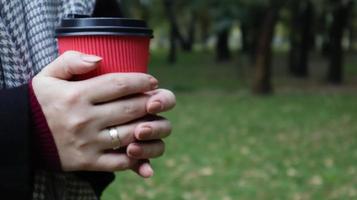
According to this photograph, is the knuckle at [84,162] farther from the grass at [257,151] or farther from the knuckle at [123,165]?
the grass at [257,151]

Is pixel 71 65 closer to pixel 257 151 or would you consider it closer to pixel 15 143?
pixel 15 143

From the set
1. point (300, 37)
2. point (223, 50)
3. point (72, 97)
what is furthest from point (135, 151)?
point (223, 50)

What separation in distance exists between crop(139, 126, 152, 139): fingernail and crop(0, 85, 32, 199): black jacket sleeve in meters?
0.16

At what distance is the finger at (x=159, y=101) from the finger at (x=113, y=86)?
0.02m

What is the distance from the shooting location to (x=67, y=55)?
35.3 inches

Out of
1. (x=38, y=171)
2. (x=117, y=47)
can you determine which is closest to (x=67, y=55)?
(x=117, y=47)

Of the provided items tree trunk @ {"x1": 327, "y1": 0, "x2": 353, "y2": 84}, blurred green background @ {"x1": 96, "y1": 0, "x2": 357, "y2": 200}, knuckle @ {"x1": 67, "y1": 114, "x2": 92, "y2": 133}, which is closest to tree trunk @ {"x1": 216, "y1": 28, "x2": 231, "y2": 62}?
blurred green background @ {"x1": 96, "y1": 0, "x2": 357, "y2": 200}

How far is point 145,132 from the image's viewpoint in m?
0.92

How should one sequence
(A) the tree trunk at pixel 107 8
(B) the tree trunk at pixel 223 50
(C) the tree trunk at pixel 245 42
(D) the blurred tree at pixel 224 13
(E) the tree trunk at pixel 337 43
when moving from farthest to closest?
(B) the tree trunk at pixel 223 50 → (C) the tree trunk at pixel 245 42 → (D) the blurred tree at pixel 224 13 → (E) the tree trunk at pixel 337 43 → (A) the tree trunk at pixel 107 8

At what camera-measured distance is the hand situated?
875 mm

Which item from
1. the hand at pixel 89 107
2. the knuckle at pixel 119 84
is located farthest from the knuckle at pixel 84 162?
the knuckle at pixel 119 84

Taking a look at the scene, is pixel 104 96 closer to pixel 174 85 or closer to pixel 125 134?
pixel 125 134

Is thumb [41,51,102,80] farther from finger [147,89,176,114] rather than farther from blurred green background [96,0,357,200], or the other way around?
blurred green background [96,0,357,200]

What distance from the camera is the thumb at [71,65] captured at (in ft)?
2.88
